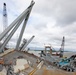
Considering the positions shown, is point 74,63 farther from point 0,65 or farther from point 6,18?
point 6,18

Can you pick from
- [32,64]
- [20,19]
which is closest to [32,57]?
[32,64]

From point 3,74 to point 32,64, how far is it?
2172 centimetres

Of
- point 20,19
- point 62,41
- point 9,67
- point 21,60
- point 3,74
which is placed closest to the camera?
point 9,67

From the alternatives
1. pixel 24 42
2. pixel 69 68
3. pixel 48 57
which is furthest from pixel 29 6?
pixel 24 42

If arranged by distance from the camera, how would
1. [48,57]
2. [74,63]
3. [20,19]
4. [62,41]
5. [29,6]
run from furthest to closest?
[62,41]
[48,57]
[74,63]
[29,6]
[20,19]

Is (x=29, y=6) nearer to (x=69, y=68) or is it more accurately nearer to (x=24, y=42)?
(x=69, y=68)

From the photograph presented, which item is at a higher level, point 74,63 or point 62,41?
point 62,41

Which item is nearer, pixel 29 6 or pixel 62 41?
pixel 29 6

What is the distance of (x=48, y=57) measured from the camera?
198ft

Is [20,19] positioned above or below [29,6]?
below

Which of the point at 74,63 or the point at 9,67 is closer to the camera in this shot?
the point at 9,67

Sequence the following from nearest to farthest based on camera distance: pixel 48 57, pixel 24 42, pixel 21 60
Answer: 1. pixel 21 60
2. pixel 48 57
3. pixel 24 42

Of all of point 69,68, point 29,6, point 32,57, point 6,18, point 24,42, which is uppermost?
point 6,18

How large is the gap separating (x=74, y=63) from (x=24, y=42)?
115ft
